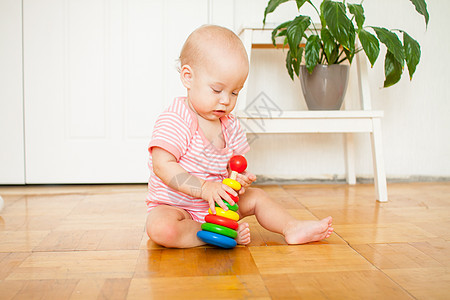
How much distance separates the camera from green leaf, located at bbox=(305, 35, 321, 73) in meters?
1.49

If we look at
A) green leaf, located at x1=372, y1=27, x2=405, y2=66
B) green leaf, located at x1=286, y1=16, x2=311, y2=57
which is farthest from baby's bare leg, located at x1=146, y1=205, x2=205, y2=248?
green leaf, located at x1=372, y1=27, x2=405, y2=66

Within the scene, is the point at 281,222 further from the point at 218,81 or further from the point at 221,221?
the point at 218,81

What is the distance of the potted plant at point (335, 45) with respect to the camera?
1.39 m

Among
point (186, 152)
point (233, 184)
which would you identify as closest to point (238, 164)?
point (233, 184)

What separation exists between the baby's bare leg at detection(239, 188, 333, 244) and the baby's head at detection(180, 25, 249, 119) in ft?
0.78

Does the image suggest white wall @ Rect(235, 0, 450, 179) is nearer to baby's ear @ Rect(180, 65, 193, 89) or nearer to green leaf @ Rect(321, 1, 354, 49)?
green leaf @ Rect(321, 1, 354, 49)

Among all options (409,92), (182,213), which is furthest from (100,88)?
(409,92)

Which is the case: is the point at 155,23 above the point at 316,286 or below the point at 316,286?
above

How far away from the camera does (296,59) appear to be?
5.10 ft

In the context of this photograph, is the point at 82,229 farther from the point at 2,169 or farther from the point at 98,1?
the point at 98,1

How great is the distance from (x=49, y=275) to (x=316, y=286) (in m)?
0.49

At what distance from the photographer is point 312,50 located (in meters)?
1.49

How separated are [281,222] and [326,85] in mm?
679

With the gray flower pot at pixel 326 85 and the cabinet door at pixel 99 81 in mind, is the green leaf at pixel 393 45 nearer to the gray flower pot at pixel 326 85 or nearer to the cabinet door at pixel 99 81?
the gray flower pot at pixel 326 85
